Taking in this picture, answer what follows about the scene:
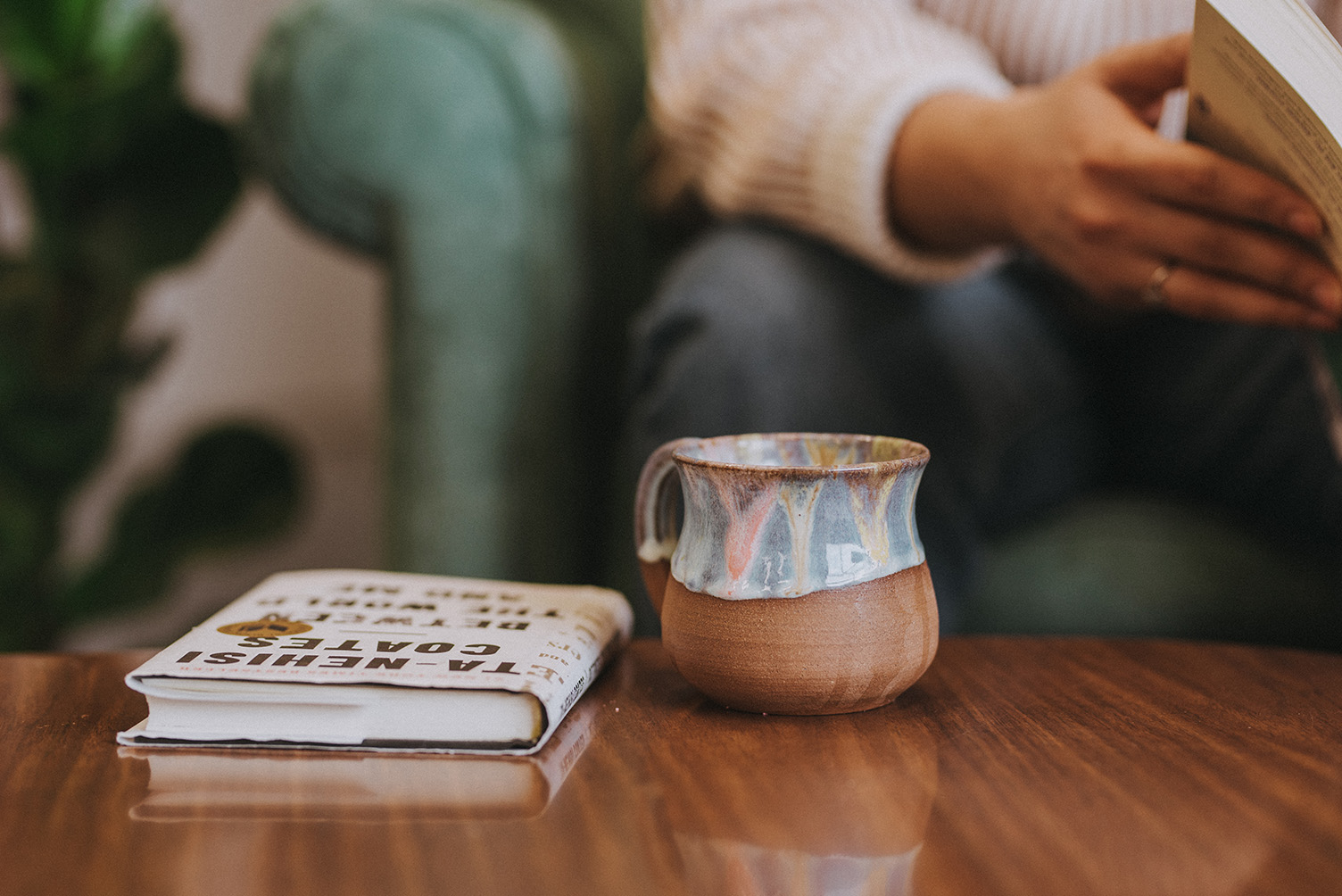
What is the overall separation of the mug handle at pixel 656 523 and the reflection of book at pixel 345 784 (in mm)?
90

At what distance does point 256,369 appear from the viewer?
1.58m

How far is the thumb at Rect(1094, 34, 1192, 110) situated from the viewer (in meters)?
0.52

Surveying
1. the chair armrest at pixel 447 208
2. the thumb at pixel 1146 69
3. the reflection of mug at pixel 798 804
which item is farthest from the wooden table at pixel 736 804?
the chair armrest at pixel 447 208

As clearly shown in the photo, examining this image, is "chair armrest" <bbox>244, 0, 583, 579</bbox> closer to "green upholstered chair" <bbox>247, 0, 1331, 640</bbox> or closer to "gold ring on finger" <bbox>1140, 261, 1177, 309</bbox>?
"green upholstered chair" <bbox>247, 0, 1331, 640</bbox>

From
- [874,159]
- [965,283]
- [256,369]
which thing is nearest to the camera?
[874,159]

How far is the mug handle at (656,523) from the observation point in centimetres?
43

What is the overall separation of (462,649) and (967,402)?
1.38 ft

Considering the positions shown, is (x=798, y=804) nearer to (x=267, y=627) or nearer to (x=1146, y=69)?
(x=267, y=627)

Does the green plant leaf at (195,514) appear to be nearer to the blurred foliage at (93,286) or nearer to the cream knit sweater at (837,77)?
the blurred foliage at (93,286)

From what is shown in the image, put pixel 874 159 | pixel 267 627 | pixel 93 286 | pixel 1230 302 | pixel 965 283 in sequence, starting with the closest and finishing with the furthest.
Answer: pixel 267 627, pixel 1230 302, pixel 874 159, pixel 965 283, pixel 93 286

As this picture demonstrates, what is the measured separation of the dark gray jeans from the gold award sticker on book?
29 centimetres

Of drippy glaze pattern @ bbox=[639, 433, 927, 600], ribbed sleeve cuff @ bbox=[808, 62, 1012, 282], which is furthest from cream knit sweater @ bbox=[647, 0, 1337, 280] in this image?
drippy glaze pattern @ bbox=[639, 433, 927, 600]

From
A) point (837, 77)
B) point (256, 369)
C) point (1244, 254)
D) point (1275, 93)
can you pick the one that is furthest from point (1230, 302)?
point (256, 369)

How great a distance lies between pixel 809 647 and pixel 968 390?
377 millimetres
